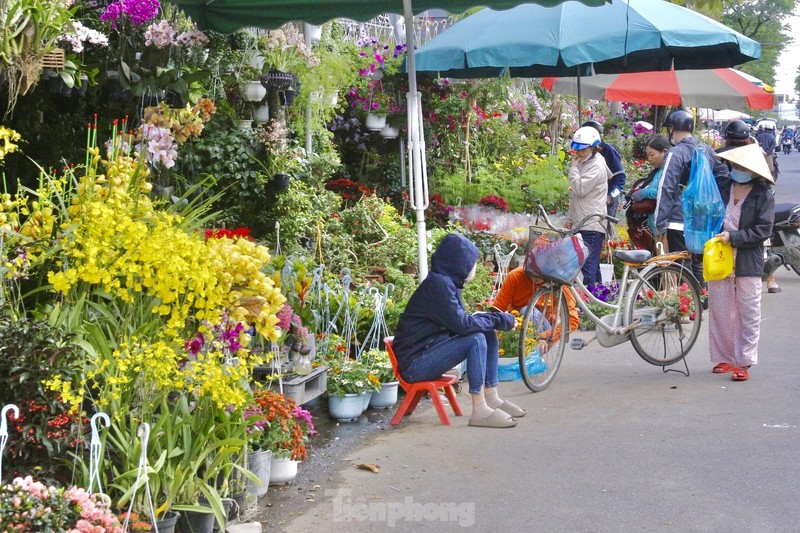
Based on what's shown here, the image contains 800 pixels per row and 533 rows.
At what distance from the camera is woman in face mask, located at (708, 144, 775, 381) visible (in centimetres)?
770

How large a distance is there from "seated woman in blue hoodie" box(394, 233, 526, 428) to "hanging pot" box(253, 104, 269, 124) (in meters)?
3.42

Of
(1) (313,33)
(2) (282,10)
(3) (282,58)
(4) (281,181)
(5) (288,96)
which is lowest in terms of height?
(4) (281,181)

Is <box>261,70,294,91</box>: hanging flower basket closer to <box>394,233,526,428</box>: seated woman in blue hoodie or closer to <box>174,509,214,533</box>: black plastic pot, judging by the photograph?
<box>394,233,526,428</box>: seated woman in blue hoodie

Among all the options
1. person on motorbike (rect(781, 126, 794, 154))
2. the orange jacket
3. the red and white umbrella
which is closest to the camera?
the orange jacket

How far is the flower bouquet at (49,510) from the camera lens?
11.6 ft

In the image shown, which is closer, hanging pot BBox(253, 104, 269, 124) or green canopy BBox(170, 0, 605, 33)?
green canopy BBox(170, 0, 605, 33)

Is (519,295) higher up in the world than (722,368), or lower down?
higher up

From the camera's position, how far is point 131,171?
18.3 ft

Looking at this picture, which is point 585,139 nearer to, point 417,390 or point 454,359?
point 454,359

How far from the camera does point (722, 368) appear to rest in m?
8.16

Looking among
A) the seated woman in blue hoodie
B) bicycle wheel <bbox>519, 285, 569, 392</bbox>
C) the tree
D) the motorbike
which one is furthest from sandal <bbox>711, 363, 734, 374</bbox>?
the tree

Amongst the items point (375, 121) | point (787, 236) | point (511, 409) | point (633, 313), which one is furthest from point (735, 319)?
point (787, 236)

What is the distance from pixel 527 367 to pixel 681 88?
8547mm

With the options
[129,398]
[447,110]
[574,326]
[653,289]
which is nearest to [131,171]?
[129,398]
